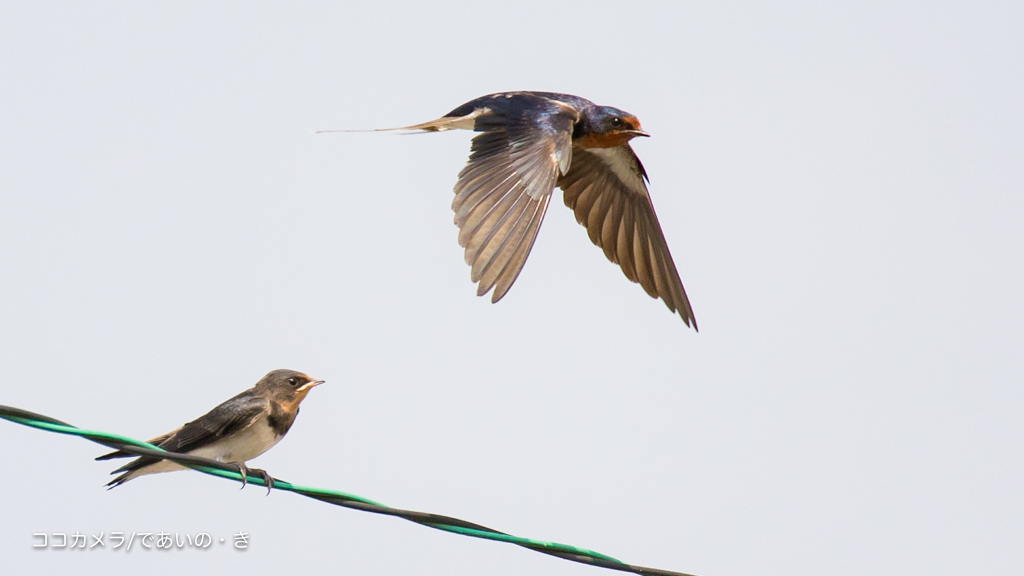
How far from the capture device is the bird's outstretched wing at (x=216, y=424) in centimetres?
639

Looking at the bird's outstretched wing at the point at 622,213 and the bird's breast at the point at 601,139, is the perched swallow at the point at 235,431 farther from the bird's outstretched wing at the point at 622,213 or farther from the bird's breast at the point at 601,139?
the bird's outstretched wing at the point at 622,213

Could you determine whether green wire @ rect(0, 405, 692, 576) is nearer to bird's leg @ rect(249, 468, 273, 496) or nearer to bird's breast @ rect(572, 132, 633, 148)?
bird's leg @ rect(249, 468, 273, 496)

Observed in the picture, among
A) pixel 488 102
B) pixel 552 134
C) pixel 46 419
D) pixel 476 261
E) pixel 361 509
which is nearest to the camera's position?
pixel 46 419

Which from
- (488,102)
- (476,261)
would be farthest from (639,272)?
(476,261)

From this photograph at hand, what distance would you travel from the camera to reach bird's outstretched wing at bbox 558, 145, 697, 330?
8648mm

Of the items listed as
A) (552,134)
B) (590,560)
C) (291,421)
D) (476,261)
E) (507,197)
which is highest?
(552,134)

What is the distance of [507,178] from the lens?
660 centimetres

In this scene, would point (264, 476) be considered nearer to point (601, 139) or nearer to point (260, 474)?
point (260, 474)

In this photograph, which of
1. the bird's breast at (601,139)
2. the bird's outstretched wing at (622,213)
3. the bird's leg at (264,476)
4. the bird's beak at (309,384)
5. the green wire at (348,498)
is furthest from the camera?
the bird's outstretched wing at (622,213)

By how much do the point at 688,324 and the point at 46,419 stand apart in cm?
532

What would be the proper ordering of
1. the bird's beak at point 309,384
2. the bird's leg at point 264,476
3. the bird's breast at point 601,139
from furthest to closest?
the bird's breast at point 601,139, the bird's beak at point 309,384, the bird's leg at point 264,476

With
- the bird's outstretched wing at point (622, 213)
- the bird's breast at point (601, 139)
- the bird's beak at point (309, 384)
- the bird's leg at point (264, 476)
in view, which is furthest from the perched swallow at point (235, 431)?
the bird's outstretched wing at point (622, 213)

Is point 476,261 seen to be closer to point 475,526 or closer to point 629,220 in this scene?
point 475,526

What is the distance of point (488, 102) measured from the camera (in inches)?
306
